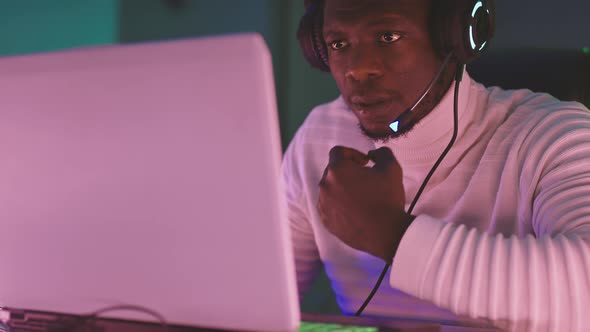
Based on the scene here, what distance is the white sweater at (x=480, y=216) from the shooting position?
25.2 inches

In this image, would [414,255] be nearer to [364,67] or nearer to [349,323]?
[349,323]

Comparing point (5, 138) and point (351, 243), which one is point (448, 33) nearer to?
point (351, 243)

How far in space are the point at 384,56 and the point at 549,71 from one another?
408mm

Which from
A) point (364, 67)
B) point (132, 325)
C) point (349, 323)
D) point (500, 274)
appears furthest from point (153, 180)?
point (364, 67)

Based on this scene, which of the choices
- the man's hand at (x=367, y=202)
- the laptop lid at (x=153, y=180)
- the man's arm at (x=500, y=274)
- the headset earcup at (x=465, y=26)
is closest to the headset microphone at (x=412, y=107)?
the headset earcup at (x=465, y=26)

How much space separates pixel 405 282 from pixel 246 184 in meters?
0.30

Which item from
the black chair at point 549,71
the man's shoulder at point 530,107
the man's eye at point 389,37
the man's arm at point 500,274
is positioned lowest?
the man's arm at point 500,274

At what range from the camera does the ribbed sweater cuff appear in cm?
66

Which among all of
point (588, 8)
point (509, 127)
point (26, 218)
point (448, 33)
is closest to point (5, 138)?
point (26, 218)

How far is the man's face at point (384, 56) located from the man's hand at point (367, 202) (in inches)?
11.0

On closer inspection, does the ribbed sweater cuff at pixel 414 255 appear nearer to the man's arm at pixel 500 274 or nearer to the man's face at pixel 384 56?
the man's arm at pixel 500 274

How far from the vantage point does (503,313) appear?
64cm

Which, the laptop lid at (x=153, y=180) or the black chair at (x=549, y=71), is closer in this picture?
the laptop lid at (x=153, y=180)

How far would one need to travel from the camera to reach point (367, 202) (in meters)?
0.73
